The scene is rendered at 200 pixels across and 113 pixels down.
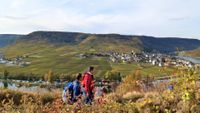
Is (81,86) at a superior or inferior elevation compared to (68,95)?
inferior

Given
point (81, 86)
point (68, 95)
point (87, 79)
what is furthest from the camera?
point (87, 79)

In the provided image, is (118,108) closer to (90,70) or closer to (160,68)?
(160,68)

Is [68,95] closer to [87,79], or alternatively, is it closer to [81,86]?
[81,86]

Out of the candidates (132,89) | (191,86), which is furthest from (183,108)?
(132,89)

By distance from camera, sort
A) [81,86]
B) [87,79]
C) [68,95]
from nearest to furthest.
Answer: [68,95] → [81,86] → [87,79]

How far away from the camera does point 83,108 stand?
7.68 m

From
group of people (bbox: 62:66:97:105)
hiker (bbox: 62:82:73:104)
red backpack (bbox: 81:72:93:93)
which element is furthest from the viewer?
red backpack (bbox: 81:72:93:93)

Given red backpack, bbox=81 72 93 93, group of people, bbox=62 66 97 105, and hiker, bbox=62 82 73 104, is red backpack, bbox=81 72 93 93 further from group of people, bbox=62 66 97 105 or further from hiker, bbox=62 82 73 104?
hiker, bbox=62 82 73 104

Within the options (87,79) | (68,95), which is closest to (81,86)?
(87,79)

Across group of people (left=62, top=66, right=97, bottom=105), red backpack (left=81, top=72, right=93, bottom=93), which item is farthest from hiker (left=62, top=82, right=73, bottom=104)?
red backpack (left=81, top=72, right=93, bottom=93)

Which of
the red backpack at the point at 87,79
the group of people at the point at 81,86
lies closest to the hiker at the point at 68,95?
the group of people at the point at 81,86

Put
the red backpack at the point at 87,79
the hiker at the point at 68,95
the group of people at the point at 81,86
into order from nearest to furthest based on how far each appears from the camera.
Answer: the hiker at the point at 68,95, the group of people at the point at 81,86, the red backpack at the point at 87,79

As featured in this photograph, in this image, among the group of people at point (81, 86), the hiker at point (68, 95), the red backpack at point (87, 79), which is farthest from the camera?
the red backpack at point (87, 79)

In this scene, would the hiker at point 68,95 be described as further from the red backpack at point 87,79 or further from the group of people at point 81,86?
the red backpack at point 87,79
